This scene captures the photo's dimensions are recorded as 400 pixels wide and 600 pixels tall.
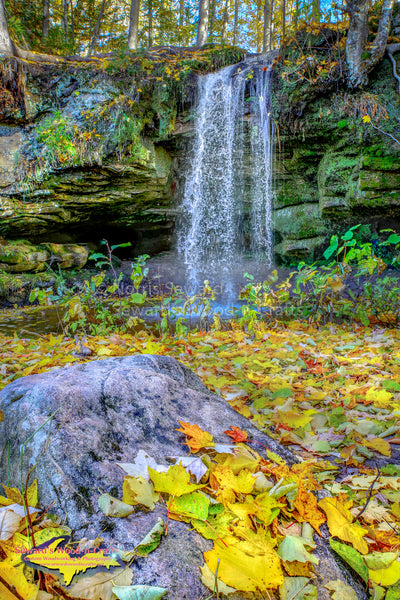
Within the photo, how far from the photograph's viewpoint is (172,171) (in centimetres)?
967

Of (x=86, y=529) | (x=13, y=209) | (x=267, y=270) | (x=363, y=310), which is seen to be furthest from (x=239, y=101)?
(x=86, y=529)

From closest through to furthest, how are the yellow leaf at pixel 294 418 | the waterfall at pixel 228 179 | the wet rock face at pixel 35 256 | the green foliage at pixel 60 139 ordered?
the yellow leaf at pixel 294 418, the wet rock face at pixel 35 256, the green foliage at pixel 60 139, the waterfall at pixel 228 179

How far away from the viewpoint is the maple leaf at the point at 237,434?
1125 millimetres

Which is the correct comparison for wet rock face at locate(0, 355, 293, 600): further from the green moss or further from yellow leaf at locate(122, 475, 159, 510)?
the green moss

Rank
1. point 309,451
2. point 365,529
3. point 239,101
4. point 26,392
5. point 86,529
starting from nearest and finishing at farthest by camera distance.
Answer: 1. point 86,529
2. point 365,529
3. point 26,392
4. point 309,451
5. point 239,101

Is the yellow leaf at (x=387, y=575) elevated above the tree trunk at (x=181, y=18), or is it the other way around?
the tree trunk at (x=181, y=18)

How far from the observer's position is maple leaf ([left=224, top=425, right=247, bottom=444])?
1125 mm

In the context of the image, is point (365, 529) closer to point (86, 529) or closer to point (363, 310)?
point (86, 529)

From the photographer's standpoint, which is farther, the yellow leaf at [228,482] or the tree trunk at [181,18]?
the tree trunk at [181,18]

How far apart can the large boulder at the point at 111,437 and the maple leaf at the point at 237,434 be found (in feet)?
0.13

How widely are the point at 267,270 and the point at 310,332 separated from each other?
6339 mm

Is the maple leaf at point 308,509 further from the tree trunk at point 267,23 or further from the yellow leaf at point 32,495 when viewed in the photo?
the tree trunk at point 267,23

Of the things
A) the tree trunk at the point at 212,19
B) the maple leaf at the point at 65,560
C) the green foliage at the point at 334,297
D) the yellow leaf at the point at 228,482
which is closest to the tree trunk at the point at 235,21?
the tree trunk at the point at 212,19

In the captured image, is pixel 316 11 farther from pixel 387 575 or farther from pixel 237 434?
pixel 387 575
